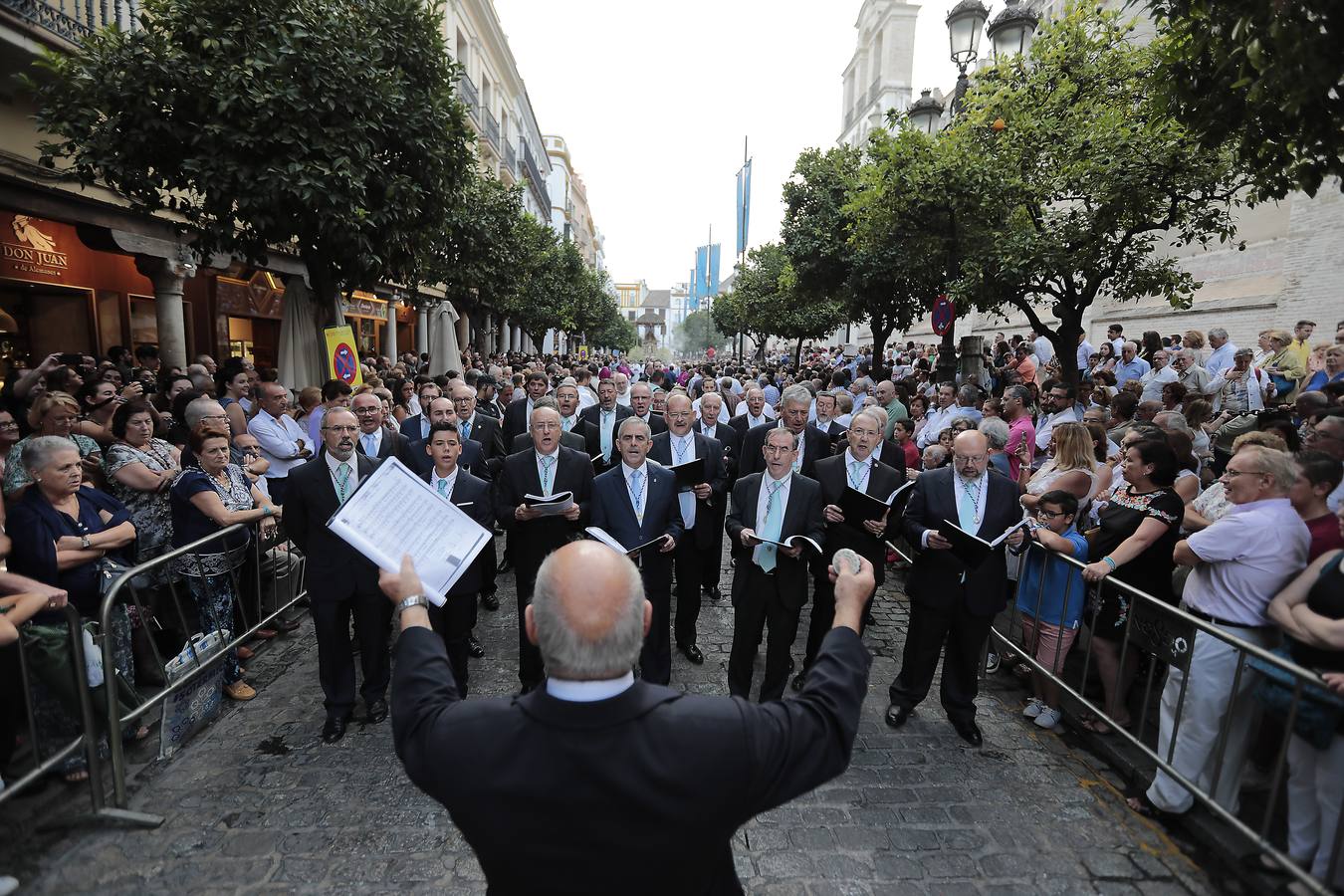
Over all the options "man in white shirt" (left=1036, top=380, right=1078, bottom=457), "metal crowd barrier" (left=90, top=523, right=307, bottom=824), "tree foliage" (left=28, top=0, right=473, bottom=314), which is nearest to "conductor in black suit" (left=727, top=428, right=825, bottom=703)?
"metal crowd barrier" (left=90, top=523, right=307, bottom=824)

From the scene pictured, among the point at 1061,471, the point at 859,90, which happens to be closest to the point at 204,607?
the point at 1061,471

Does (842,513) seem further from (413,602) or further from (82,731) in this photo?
(82,731)

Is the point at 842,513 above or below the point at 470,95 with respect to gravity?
below

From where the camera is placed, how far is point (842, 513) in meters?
5.03

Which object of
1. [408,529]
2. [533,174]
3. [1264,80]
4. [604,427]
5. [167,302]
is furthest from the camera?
[533,174]

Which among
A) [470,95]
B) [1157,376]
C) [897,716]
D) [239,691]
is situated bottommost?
[239,691]

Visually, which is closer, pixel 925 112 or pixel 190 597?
pixel 190 597

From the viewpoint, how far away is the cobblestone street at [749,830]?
3.22 metres

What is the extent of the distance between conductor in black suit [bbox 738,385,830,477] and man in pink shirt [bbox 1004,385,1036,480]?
1852mm

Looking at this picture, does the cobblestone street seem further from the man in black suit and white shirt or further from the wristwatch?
the man in black suit and white shirt

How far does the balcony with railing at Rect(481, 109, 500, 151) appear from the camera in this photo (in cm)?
3071

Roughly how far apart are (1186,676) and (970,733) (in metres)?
1.34

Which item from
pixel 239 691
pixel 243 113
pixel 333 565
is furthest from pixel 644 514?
pixel 243 113

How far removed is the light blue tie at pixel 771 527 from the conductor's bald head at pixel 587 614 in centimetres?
293
